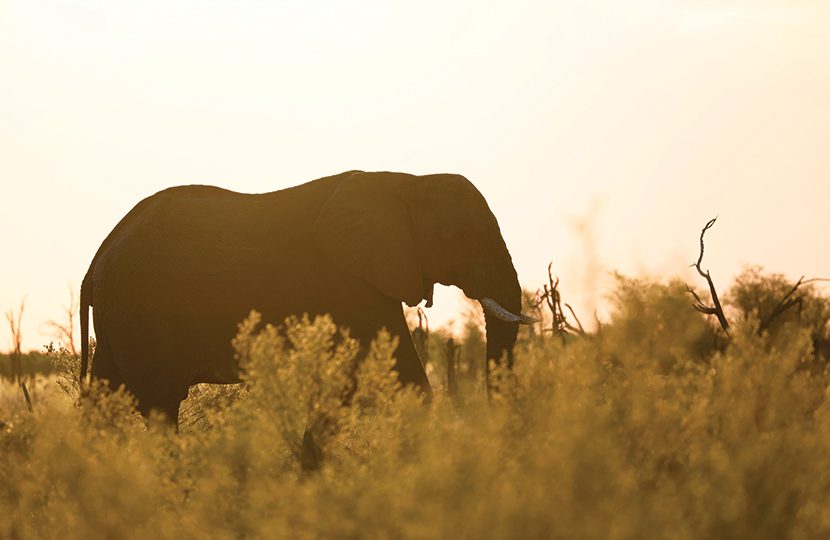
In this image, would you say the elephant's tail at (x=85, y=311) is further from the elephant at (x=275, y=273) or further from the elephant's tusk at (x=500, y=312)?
the elephant's tusk at (x=500, y=312)

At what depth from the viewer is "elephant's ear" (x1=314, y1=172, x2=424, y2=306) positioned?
483 inches

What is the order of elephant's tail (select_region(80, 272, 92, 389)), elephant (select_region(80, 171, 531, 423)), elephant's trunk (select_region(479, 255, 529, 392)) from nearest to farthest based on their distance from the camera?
1. elephant (select_region(80, 171, 531, 423))
2. elephant's trunk (select_region(479, 255, 529, 392))
3. elephant's tail (select_region(80, 272, 92, 389))

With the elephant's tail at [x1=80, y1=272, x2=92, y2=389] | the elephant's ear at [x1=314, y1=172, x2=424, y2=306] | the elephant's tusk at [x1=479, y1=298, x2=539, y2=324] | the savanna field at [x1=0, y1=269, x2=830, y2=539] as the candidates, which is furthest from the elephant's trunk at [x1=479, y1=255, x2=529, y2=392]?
the elephant's tail at [x1=80, y1=272, x2=92, y2=389]

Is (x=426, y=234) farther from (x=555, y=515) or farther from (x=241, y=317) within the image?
(x=555, y=515)

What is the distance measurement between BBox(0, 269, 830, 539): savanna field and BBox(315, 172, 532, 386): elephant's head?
10.1ft

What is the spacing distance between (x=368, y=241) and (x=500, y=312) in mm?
1334

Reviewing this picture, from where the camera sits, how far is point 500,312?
12.4 m

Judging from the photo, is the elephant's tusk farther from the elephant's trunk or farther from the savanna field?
the savanna field

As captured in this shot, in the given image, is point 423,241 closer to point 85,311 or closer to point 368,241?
point 368,241

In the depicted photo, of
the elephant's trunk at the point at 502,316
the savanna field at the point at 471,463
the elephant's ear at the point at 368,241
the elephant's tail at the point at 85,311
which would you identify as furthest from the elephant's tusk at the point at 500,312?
the elephant's tail at the point at 85,311

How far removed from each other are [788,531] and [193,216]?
22.7ft

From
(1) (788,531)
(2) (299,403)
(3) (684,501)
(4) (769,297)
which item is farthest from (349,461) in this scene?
(4) (769,297)

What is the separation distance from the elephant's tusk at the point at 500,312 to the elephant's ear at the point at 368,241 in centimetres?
60

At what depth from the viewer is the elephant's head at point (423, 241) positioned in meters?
12.3
